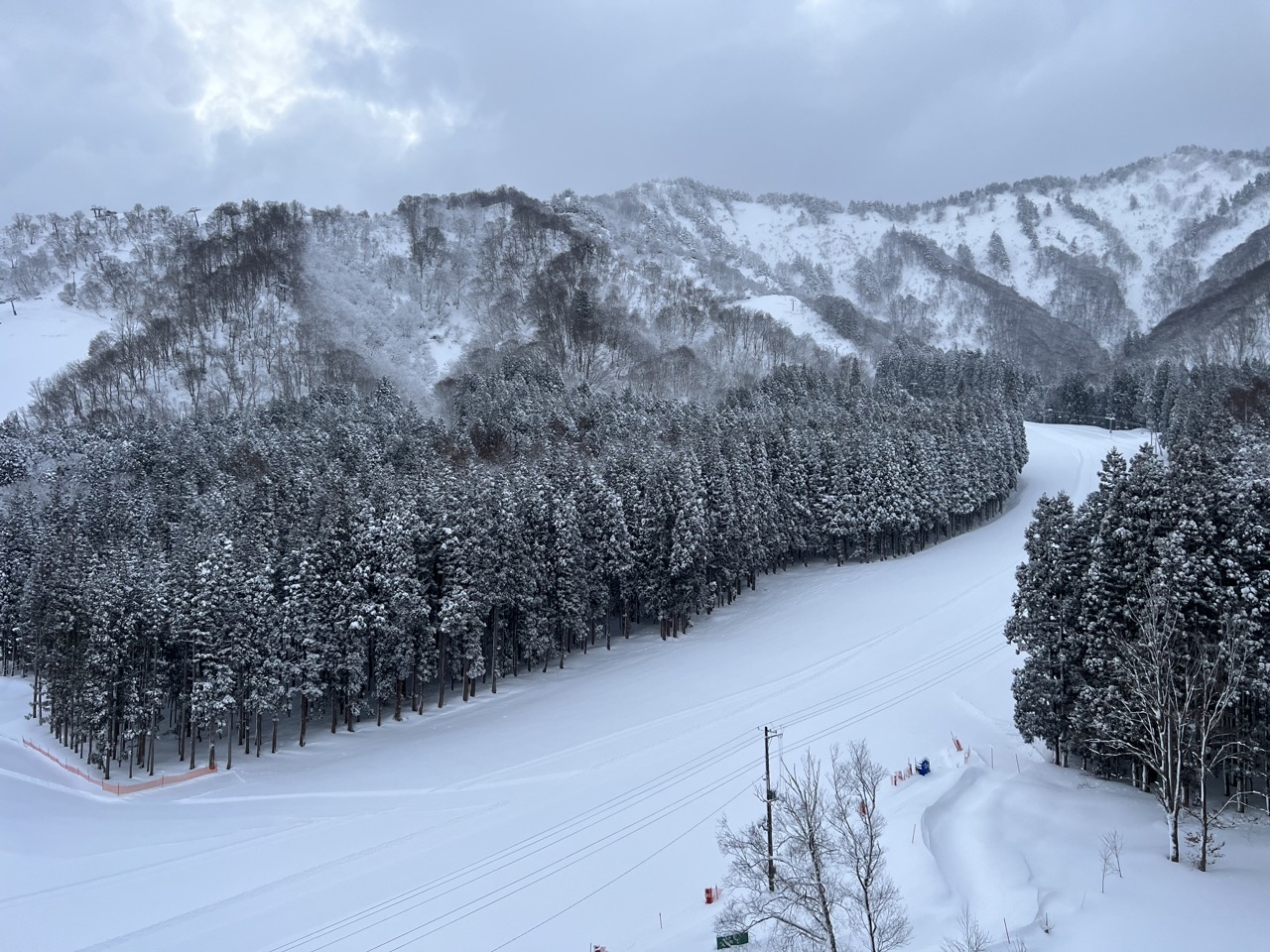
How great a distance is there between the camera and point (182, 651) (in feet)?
126

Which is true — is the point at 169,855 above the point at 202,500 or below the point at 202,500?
below

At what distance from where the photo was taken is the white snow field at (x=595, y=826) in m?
20.8

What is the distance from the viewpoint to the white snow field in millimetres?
20812

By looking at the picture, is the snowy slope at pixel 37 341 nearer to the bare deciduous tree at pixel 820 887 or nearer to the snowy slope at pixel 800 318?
the snowy slope at pixel 800 318

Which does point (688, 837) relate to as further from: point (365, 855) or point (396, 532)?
point (396, 532)

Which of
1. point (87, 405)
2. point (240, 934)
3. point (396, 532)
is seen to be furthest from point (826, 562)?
point (87, 405)

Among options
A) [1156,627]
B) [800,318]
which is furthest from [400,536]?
[800,318]

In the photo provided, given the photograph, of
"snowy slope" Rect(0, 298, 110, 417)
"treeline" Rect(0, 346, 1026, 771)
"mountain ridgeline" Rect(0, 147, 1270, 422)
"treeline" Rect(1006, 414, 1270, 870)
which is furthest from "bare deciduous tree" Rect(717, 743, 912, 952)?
"snowy slope" Rect(0, 298, 110, 417)

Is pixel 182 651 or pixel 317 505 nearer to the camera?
pixel 182 651

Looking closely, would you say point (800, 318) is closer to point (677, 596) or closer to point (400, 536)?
point (677, 596)

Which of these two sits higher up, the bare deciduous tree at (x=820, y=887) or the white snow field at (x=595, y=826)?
the bare deciduous tree at (x=820, y=887)

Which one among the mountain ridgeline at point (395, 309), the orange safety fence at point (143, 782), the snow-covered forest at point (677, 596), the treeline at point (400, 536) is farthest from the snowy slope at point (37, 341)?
the orange safety fence at point (143, 782)

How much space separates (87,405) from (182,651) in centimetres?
10222

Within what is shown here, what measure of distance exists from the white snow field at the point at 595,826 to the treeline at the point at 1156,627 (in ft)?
6.12
